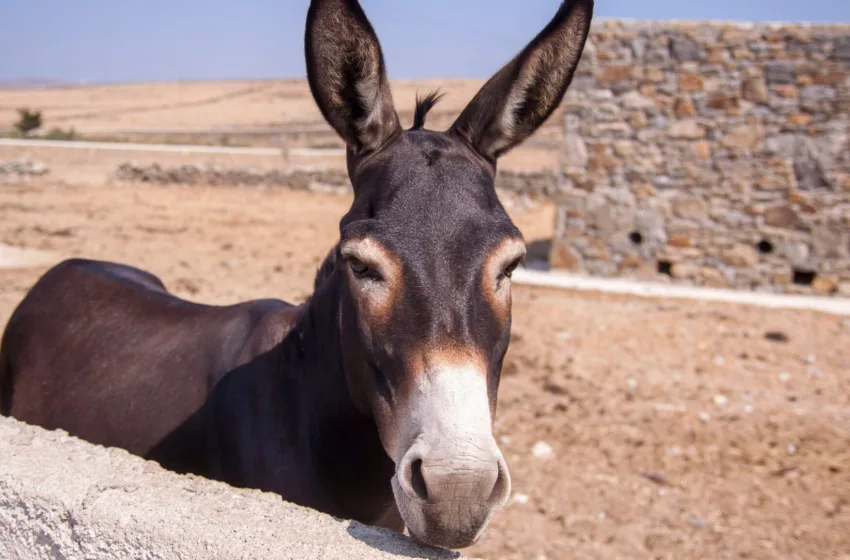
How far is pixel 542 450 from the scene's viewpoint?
4949 mm

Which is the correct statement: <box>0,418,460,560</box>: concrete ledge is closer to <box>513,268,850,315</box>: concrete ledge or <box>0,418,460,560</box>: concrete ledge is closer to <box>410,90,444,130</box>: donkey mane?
<box>410,90,444,130</box>: donkey mane

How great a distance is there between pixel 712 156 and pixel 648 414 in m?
4.61

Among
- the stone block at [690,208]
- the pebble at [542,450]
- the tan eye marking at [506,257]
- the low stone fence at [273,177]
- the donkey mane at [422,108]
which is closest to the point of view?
the tan eye marking at [506,257]

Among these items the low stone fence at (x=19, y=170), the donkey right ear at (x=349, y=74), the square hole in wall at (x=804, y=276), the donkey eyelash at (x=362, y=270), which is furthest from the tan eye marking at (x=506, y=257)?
the low stone fence at (x=19, y=170)

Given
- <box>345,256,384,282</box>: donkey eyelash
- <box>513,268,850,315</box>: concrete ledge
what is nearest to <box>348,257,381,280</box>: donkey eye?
<box>345,256,384,282</box>: donkey eyelash

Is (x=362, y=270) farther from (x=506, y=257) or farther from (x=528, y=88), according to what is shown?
(x=528, y=88)

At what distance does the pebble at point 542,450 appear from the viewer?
4.89m

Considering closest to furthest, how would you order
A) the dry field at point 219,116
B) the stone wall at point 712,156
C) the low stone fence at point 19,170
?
1. the stone wall at point 712,156
2. the low stone fence at point 19,170
3. the dry field at point 219,116

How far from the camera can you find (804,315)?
26.1 feet

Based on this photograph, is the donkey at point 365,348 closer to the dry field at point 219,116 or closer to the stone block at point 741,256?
the stone block at point 741,256

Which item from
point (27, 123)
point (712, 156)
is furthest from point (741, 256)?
point (27, 123)

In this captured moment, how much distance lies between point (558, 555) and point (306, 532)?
246 cm

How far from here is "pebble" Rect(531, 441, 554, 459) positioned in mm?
4891

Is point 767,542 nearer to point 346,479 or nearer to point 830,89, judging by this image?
point 346,479
